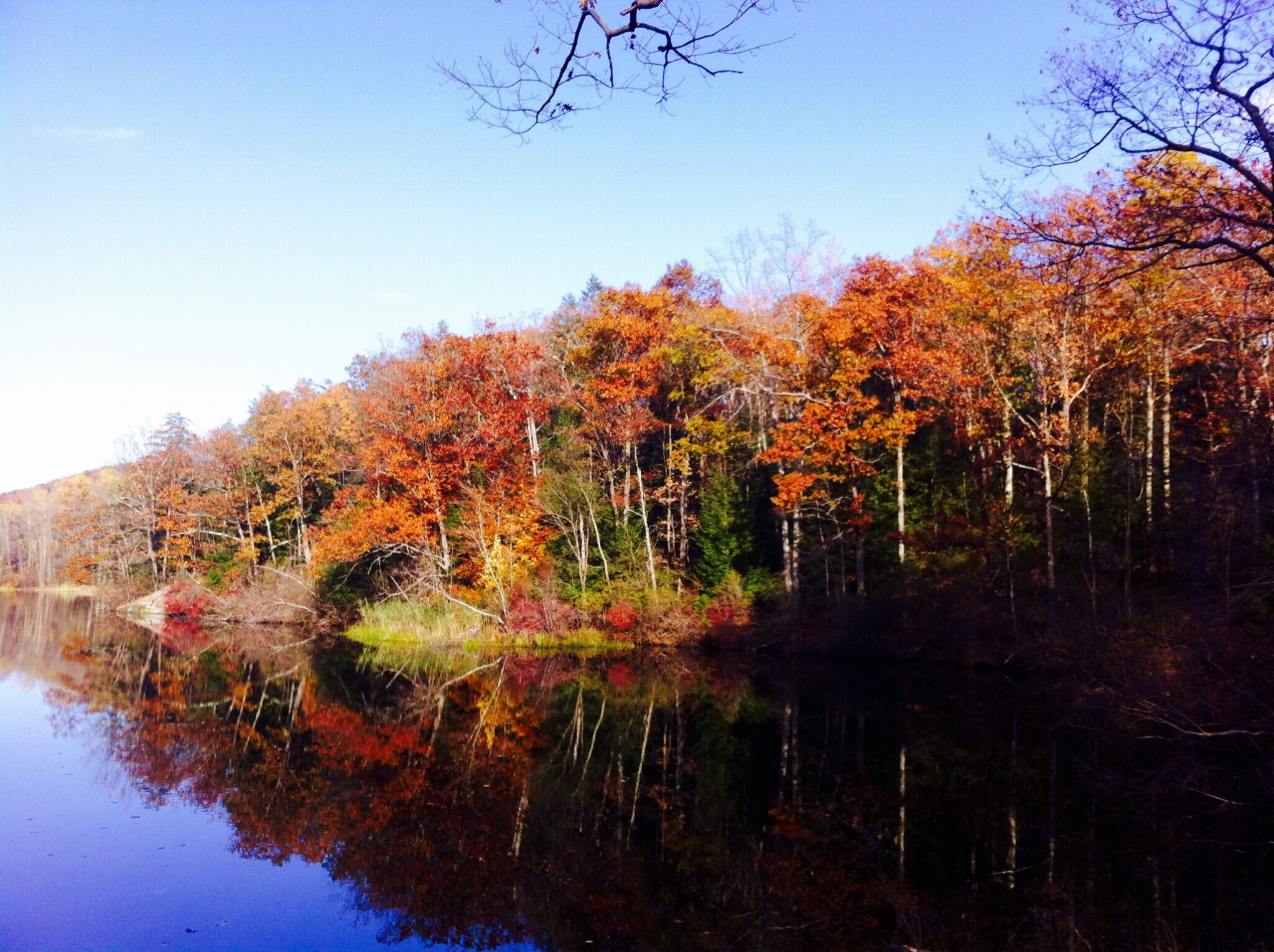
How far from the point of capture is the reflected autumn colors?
21.3ft

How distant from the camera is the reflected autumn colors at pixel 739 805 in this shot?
21.3ft

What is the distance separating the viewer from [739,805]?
30.9 ft

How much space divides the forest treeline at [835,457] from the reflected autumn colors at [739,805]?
12.2 feet

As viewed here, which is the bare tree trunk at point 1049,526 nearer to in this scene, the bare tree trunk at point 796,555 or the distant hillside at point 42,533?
the bare tree trunk at point 796,555

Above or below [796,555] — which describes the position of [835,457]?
above

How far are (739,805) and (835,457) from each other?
1601cm

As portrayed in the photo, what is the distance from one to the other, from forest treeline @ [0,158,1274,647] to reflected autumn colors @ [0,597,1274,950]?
371 cm

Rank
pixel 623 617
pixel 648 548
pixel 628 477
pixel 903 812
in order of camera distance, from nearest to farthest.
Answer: pixel 903 812
pixel 623 617
pixel 648 548
pixel 628 477

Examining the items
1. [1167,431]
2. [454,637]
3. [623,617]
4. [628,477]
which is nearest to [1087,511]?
[1167,431]

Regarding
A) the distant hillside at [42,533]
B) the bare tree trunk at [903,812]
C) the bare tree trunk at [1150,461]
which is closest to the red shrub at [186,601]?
the distant hillside at [42,533]

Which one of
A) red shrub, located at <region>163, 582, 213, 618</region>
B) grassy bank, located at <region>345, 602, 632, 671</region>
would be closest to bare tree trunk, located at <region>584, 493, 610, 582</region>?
grassy bank, located at <region>345, 602, 632, 671</region>

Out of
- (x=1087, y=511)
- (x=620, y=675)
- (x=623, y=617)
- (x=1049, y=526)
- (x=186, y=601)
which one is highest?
(x=1087, y=511)

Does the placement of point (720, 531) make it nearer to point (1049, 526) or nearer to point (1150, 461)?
point (1049, 526)

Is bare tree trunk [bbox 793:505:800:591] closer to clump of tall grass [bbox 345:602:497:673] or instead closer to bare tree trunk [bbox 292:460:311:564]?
clump of tall grass [bbox 345:602:497:673]
